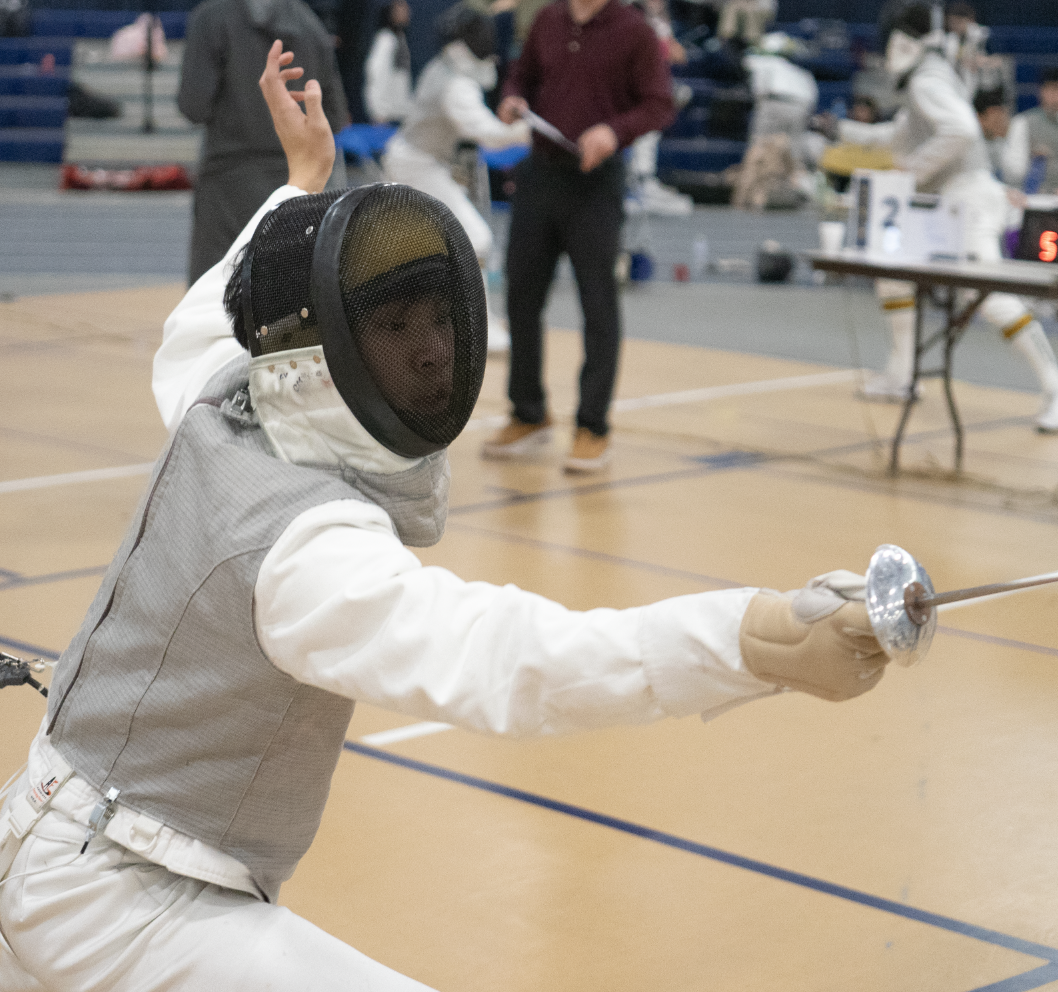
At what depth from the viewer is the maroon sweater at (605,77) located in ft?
17.9

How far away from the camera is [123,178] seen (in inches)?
637

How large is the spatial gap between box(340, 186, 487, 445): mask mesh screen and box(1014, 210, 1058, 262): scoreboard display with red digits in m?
4.35

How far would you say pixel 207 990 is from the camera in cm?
155

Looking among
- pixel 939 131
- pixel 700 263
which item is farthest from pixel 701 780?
pixel 700 263

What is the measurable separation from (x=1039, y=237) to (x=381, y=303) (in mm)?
4517

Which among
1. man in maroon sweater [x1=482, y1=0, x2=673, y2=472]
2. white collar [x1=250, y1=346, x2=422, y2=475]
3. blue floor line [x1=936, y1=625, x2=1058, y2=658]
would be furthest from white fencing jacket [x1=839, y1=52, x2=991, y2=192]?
white collar [x1=250, y1=346, x2=422, y2=475]

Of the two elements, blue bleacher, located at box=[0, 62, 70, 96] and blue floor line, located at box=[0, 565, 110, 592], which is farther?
blue bleacher, located at box=[0, 62, 70, 96]

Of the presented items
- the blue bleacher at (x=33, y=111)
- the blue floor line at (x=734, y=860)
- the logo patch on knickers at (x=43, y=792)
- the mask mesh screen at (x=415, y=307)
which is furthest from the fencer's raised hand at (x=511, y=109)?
the blue bleacher at (x=33, y=111)

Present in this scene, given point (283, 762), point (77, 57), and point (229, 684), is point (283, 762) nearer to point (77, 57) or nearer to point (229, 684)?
point (229, 684)

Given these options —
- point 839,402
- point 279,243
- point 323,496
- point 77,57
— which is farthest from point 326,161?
point 77,57

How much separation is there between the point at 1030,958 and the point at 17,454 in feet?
13.5

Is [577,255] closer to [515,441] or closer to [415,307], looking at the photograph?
[515,441]

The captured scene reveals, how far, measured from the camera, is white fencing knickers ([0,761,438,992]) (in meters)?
1.55

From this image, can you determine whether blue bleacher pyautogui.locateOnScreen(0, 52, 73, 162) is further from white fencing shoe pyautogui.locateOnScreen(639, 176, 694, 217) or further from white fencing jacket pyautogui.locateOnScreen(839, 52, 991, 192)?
white fencing jacket pyautogui.locateOnScreen(839, 52, 991, 192)
